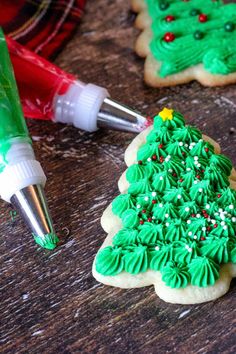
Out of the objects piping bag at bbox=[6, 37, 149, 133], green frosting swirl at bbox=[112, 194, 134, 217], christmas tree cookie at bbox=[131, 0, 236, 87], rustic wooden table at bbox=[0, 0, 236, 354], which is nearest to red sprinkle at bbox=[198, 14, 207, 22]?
christmas tree cookie at bbox=[131, 0, 236, 87]

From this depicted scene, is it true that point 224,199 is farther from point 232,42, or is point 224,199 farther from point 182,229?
point 232,42

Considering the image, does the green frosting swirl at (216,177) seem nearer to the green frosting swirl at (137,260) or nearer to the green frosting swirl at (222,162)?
the green frosting swirl at (222,162)

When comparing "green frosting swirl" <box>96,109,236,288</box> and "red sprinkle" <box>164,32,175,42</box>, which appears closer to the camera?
→ "green frosting swirl" <box>96,109,236,288</box>

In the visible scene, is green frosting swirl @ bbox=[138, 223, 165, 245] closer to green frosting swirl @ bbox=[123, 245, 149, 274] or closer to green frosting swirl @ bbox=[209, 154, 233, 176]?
green frosting swirl @ bbox=[123, 245, 149, 274]

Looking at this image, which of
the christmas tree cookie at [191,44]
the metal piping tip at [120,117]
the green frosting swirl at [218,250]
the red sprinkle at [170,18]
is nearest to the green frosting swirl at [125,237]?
the green frosting swirl at [218,250]

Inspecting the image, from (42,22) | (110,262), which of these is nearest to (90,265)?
(110,262)

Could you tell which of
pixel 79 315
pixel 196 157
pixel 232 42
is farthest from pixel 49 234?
pixel 232 42

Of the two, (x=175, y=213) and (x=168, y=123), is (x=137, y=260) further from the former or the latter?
(x=168, y=123)
